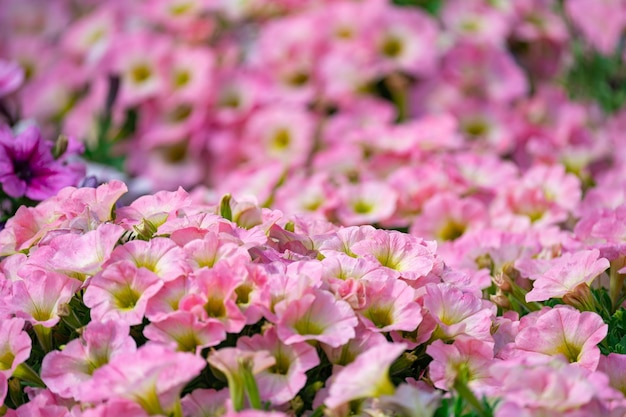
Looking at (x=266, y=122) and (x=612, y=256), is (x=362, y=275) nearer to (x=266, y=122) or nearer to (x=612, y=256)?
(x=612, y=256)

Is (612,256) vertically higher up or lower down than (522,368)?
lower down

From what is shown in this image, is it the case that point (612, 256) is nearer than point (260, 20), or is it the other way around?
point (612, 256)

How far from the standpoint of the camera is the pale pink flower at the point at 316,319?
40.7 inches

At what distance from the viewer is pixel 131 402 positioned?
946 mm

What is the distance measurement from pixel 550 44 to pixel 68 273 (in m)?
2.14

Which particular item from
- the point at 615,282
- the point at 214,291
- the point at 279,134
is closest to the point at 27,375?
the point at 214,291

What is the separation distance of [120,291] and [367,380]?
0.34 meters

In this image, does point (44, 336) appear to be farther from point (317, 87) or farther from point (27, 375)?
point (317, 87)

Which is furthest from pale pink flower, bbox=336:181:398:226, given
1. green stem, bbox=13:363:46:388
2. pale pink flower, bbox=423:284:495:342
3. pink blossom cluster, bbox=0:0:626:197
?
green stem, bbox=13:363:46:388

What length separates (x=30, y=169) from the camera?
1.55 metres

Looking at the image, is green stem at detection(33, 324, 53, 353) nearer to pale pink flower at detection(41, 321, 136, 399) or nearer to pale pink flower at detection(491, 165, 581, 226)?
pale pink flower at detection(41, 321, 136, 399)

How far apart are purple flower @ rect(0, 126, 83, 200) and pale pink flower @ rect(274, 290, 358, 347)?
65 centimetres

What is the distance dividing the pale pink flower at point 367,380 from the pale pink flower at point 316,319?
7 centimetres

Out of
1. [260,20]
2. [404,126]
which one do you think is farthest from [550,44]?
[260,20]
